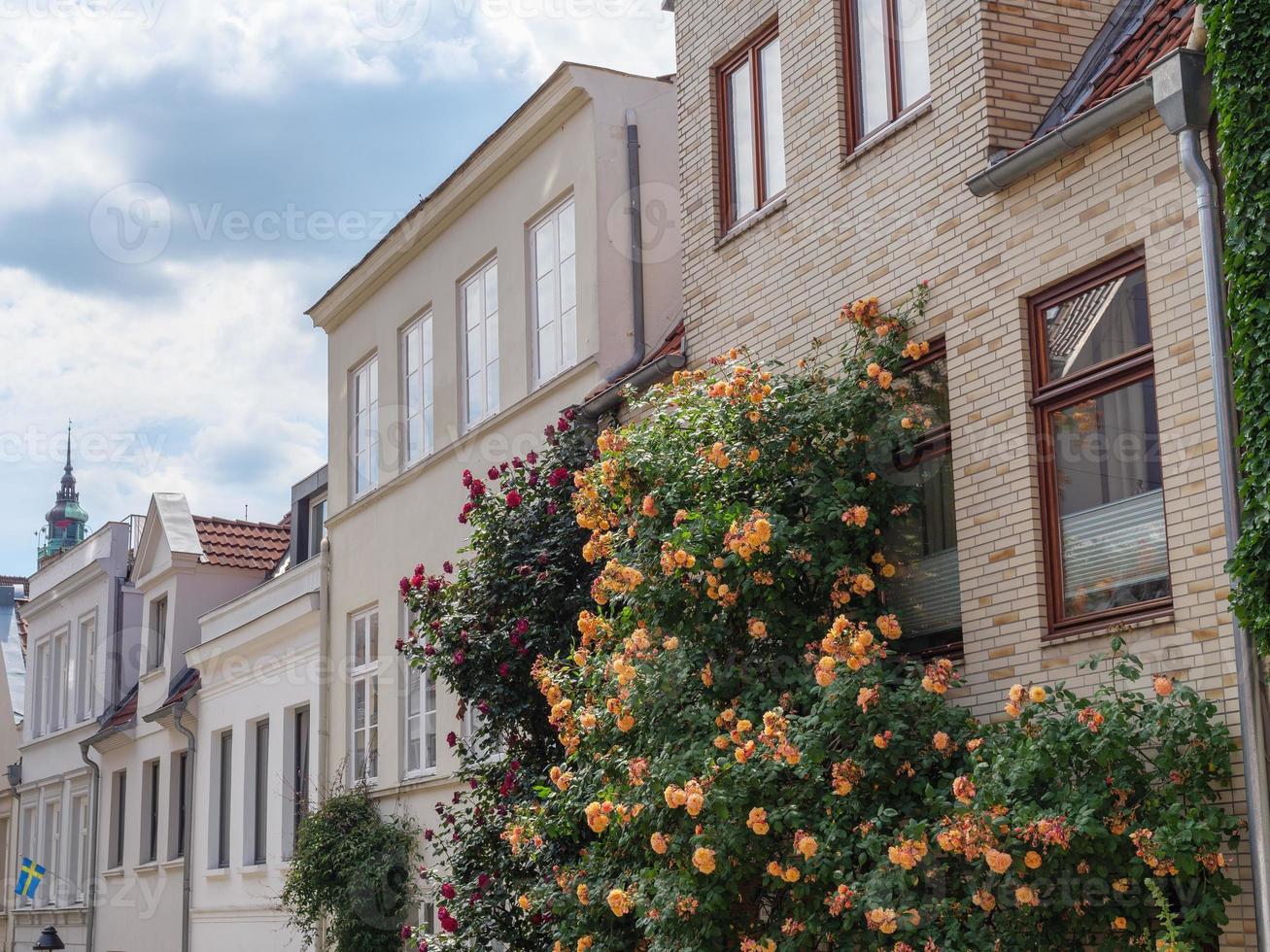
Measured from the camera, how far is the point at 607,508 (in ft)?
37.4

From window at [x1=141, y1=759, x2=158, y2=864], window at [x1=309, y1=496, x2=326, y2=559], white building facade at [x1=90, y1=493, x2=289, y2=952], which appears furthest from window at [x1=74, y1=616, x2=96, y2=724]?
window at [x1=309, y1=496, x2=326, y2=559]

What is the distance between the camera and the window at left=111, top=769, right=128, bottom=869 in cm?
3072

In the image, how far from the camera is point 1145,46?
32.1 feet

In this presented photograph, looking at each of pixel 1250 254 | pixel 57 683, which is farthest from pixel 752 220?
pixel 57 683

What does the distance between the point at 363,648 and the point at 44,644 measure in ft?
63.6

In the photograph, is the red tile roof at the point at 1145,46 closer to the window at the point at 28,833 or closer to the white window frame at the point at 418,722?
the white window frame at the point at 418,722

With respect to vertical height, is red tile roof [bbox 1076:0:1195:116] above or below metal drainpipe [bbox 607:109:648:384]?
below

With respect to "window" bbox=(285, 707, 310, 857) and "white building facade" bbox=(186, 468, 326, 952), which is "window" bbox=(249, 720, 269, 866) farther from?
"window" bbox=(285, 707, 310, 857)

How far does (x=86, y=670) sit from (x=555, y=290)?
68.7 feet

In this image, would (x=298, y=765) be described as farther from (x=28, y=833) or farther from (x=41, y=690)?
(x=28, y=833)

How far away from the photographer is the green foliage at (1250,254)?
7.59 meters

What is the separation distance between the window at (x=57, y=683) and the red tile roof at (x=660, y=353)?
23.6m

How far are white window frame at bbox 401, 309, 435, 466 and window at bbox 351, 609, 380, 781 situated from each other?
2.15 metres

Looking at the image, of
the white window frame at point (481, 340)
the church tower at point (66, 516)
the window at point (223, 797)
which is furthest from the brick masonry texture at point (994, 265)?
the church tower at point (66, 516)
